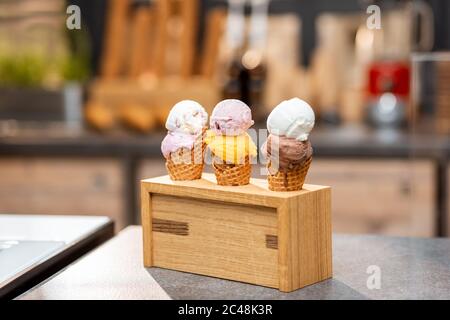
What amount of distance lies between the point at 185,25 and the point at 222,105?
2.15 metres

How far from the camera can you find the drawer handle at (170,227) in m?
1.14

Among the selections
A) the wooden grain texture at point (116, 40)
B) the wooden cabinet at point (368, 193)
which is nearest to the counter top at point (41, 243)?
the wooden cabinet at point (368, 193)

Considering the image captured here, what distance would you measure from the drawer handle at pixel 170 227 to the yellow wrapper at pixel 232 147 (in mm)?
116

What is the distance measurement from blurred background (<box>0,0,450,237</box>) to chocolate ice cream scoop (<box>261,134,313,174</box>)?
1.37m

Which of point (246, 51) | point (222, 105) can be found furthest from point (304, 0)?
point (222, 105)

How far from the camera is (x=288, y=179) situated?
3.43 ft

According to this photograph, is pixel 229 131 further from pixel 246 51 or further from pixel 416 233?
pixel 246 51

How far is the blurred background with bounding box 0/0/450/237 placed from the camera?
260 centimetres

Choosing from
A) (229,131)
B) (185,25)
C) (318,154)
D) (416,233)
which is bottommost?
(416,233)

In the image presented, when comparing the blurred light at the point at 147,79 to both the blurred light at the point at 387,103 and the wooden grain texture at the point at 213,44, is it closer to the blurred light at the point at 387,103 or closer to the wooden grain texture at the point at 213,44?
the wooden grain texture at the point at 213,44

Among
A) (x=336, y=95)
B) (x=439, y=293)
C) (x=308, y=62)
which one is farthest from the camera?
(x=308, y=62)

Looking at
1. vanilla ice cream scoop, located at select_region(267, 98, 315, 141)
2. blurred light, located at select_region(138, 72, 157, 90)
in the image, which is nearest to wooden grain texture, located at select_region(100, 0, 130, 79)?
blurred light, located at select_region(138, 72, 157, 90)

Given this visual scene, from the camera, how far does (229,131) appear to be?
43.3 inches

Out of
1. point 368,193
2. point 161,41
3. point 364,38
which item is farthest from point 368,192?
point 161,41
